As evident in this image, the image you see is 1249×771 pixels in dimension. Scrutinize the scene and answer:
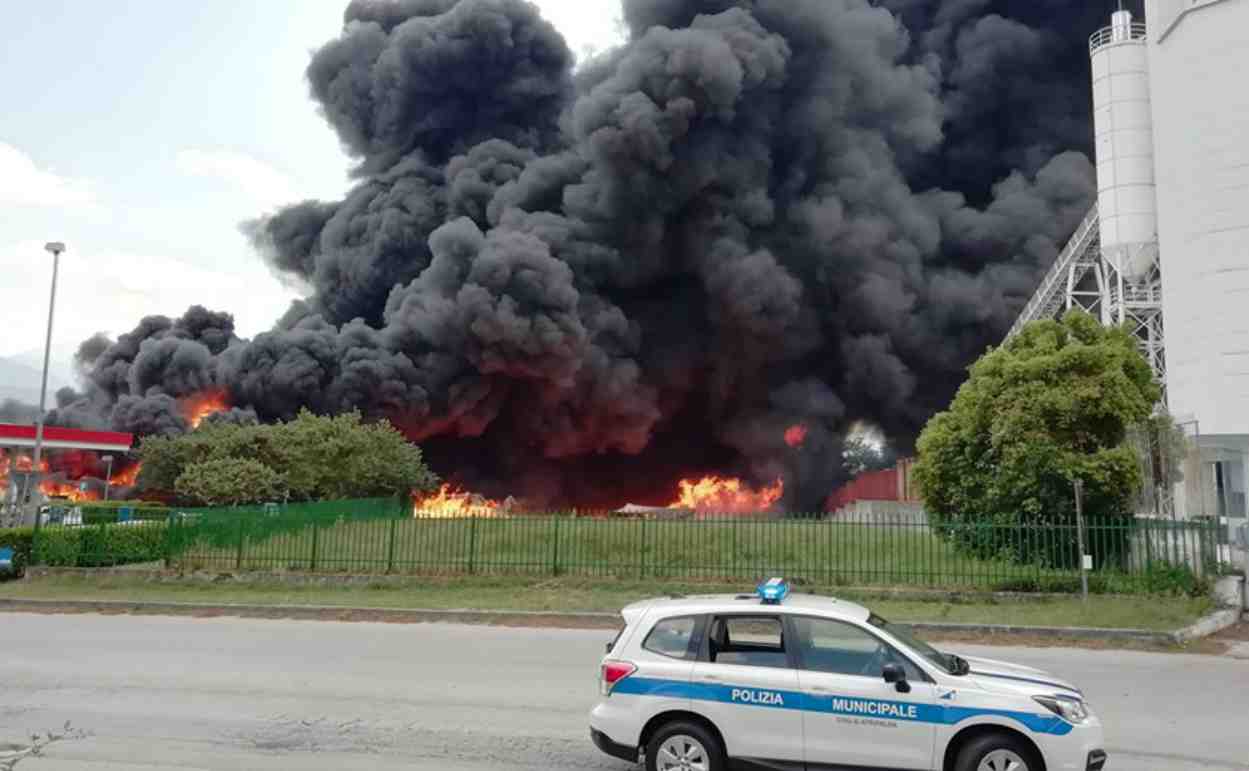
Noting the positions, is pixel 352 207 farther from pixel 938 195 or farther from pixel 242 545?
pixel 242 545

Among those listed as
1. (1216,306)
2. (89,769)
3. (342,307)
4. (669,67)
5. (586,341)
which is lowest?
(89,769)

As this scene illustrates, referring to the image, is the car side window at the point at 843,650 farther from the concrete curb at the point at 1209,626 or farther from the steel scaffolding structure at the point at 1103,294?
the steel scaffolding structure at the point at 1103,294

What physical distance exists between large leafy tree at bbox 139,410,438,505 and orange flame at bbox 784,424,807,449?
71.1 feet

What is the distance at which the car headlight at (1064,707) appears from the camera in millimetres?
5633

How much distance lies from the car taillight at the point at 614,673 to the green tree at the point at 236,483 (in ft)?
72.2

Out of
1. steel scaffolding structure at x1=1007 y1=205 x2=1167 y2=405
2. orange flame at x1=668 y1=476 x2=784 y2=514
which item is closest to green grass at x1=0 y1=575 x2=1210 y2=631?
steel scaffolding structure at x1=1007 y1=205 x2=1167 y2=405

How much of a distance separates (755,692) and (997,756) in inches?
56.7

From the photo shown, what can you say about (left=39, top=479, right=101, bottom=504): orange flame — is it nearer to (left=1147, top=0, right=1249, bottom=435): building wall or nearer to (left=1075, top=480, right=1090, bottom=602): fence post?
(left=1075, top=480, right=1090, bottom=602): fence post

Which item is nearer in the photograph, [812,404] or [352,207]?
[812,404]

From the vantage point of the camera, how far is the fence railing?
14.8m

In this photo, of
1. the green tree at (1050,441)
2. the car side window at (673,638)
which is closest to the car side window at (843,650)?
the car side window at (673,638)

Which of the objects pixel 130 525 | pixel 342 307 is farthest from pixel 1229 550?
pixel 342 307

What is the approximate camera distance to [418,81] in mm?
53281

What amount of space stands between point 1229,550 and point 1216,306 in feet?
28.0
